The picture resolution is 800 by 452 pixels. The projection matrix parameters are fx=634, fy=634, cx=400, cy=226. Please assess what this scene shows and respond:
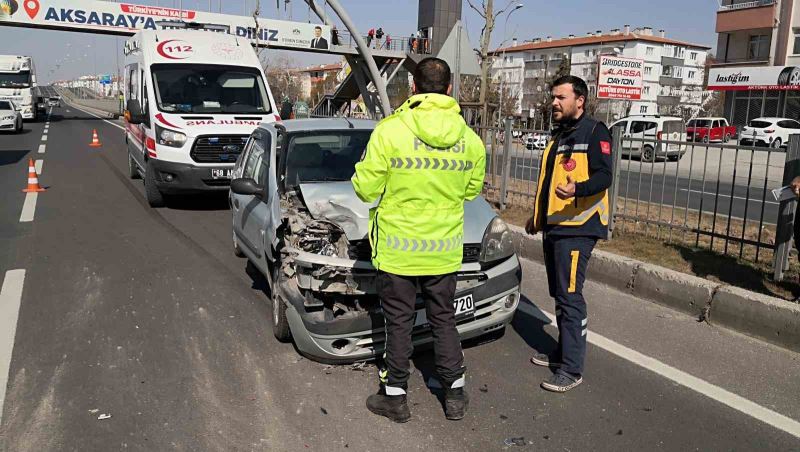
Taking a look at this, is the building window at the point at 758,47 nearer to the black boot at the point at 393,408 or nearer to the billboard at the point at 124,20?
the billboard at the point at 124,20

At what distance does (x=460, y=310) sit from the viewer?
4082mm

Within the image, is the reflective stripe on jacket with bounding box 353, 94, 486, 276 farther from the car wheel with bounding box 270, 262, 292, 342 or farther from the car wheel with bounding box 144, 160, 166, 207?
the car wheel with bounding box 144, 160, 166, 207

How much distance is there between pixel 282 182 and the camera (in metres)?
5.20

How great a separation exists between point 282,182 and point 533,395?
2.61m

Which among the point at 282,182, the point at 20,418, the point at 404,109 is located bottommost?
the point at 20,418

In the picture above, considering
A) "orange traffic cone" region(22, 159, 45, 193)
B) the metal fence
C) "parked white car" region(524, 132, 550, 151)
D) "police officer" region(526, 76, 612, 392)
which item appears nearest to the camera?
"police officer" region(526, 76, 612, 392)

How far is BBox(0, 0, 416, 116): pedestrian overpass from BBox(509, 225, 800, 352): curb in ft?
88.2

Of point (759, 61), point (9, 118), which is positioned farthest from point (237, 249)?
point (759, 61)

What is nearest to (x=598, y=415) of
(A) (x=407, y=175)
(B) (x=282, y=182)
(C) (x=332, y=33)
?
(A) (x=407, y=175)

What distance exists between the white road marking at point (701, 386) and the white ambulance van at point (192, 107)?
6.65 meters

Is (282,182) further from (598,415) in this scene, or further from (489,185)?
(489,185)

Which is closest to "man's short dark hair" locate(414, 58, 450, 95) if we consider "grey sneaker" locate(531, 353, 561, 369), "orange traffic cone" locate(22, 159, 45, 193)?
"grey sneaker" locate(531, 353, 561, 369)

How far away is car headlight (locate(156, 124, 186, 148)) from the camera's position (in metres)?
9.51

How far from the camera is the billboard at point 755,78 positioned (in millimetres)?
40375
